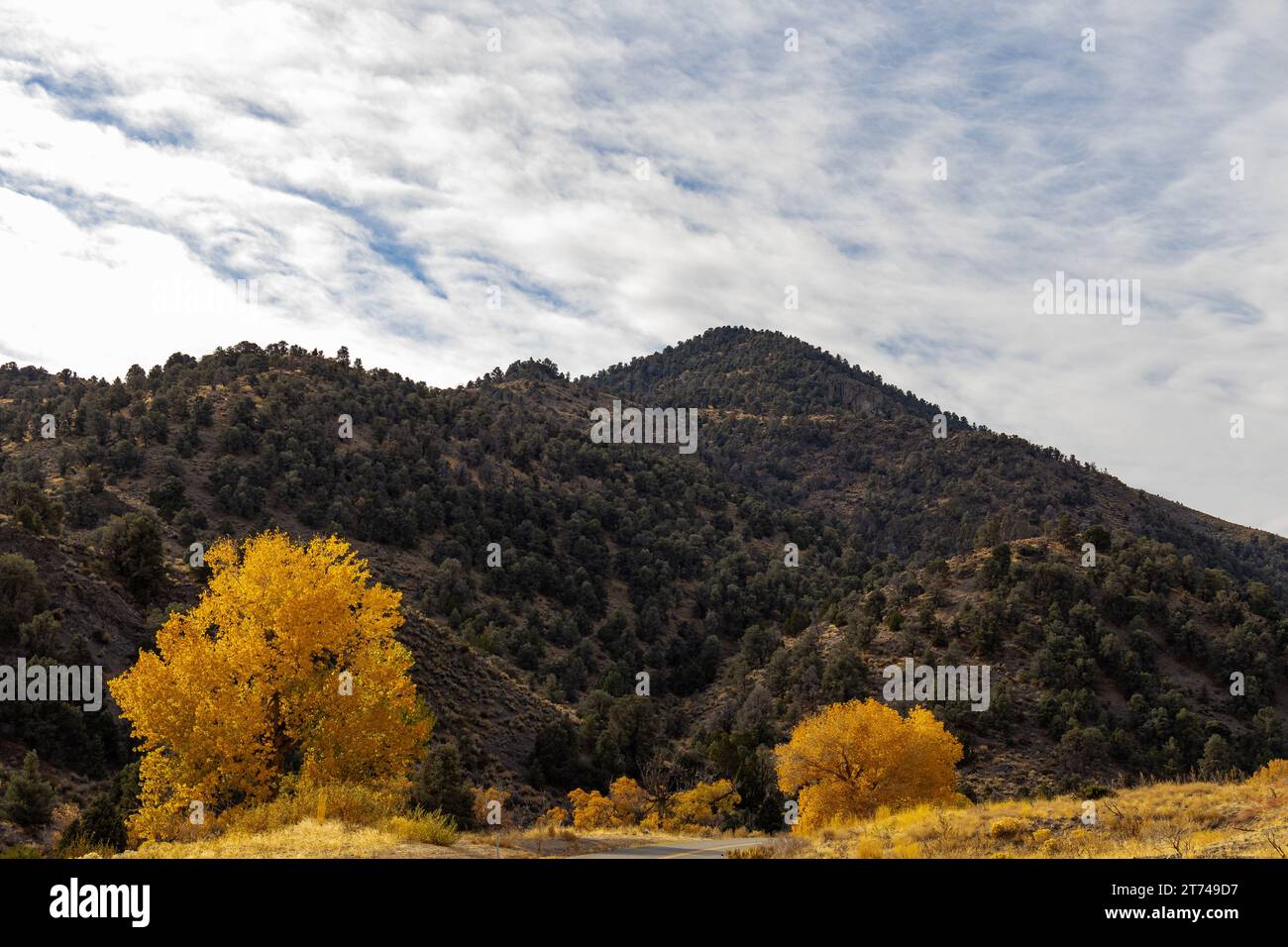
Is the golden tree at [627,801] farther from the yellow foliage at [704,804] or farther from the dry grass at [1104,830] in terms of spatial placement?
the dry grass at [1104,830]

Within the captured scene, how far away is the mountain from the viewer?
51594mm

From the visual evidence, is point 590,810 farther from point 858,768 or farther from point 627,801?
point 858,768

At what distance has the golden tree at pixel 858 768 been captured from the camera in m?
39.6

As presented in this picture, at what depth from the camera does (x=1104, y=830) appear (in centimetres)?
1672

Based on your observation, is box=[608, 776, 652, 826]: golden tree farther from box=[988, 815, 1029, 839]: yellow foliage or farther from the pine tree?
box=[988, 815, 1029, 839]: yellow foliage

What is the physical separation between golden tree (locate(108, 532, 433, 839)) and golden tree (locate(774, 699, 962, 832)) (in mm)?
22757

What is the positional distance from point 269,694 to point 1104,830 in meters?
21.0

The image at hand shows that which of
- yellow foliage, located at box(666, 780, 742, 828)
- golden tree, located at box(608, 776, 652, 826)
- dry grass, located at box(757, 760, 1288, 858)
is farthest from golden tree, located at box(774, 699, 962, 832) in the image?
dry grass, located at box(757, 760, 1288, 858)

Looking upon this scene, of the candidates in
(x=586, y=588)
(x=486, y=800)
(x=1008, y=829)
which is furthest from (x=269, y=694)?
(x=586, y=588)
